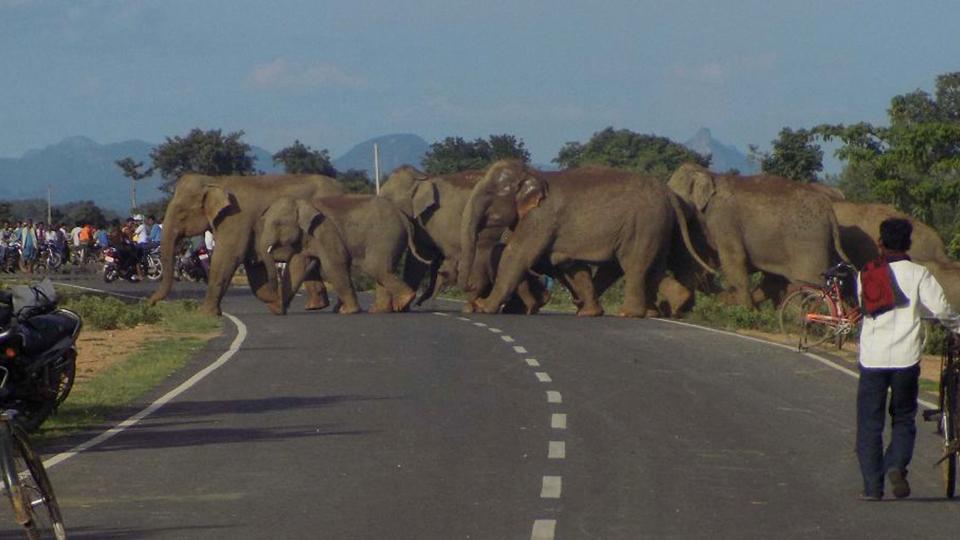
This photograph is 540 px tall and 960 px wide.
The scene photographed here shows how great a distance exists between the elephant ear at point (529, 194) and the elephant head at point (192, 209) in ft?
19.2

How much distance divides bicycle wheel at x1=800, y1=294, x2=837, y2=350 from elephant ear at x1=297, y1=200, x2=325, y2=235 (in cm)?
1294

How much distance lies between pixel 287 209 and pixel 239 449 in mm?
22291

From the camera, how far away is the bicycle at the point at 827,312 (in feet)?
77.9

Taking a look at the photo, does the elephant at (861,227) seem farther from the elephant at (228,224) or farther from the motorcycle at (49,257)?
the motorcycle at (49,257)

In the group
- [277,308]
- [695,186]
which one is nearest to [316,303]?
[277,308]

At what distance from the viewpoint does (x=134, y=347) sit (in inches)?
1034

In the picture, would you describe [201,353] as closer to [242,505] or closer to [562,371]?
[562,371]

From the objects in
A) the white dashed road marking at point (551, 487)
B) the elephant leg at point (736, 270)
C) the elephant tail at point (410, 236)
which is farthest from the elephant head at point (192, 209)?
the white dashed road marking at point (551, 487)

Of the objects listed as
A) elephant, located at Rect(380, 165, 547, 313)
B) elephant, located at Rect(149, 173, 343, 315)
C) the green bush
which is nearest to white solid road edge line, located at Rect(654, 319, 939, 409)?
the green bush

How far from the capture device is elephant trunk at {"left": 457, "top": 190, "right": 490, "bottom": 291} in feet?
118

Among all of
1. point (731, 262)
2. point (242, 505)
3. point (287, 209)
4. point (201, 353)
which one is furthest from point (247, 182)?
point (242, 505)

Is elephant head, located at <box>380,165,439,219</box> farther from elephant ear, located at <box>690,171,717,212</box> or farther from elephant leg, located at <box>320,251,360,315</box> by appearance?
elephant ear, located at <box>690,171,717,212</box>

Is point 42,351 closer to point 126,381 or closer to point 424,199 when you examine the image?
point 126,381

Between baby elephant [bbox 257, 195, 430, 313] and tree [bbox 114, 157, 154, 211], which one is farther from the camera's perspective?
tree [bbox 114, 157, 154, 211]
